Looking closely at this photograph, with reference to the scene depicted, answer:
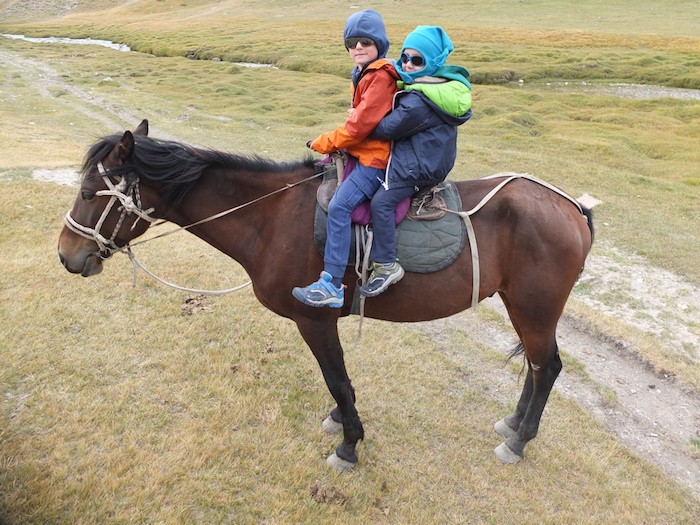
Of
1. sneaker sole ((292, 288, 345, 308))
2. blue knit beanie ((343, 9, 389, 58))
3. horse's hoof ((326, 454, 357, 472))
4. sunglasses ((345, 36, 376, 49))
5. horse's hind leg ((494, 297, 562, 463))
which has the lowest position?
horse's hoof ((326, 454, 357, 472))

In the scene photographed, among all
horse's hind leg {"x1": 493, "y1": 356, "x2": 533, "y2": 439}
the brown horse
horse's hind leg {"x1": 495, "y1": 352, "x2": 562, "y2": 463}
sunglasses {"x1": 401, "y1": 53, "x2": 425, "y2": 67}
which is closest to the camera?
sunglasses {"x1": 401, "y1": 53, "x2": 425, "y2": 67}

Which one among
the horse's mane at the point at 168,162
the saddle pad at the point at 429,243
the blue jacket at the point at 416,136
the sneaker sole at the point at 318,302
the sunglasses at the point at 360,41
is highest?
the sunglasses at the point at 360,41

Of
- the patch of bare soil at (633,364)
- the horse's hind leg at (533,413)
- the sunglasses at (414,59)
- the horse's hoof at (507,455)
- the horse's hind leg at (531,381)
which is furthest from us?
the patch of bare soil at (633,364)

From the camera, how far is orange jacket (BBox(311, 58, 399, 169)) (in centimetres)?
379

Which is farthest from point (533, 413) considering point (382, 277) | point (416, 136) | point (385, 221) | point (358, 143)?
point (358, 143)

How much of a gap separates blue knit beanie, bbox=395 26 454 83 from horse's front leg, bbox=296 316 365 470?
2.24 meters

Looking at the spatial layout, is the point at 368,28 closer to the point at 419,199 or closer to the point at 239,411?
the point at 419,199

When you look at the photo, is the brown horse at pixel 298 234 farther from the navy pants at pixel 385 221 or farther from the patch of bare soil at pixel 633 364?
the patch of bare soil at pixel 633 364

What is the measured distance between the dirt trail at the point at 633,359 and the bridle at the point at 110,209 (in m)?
4.66

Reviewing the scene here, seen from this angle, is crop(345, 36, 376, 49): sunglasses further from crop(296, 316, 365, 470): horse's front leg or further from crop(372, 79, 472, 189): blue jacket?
crop(296, 316, 365, 470): horse's front leg

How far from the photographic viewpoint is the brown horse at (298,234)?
13.4 feet

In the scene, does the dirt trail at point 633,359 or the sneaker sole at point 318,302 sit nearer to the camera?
the sneaker sole at point 318,302

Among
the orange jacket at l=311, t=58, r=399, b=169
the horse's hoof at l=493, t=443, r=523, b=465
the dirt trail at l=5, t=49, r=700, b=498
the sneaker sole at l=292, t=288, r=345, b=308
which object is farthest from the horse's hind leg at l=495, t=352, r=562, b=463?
the orange jacket at l=311, t=58, r=399, b=169

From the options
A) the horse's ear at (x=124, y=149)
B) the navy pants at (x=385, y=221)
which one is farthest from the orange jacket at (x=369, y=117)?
the horse's ear at (x=124, y=149)
